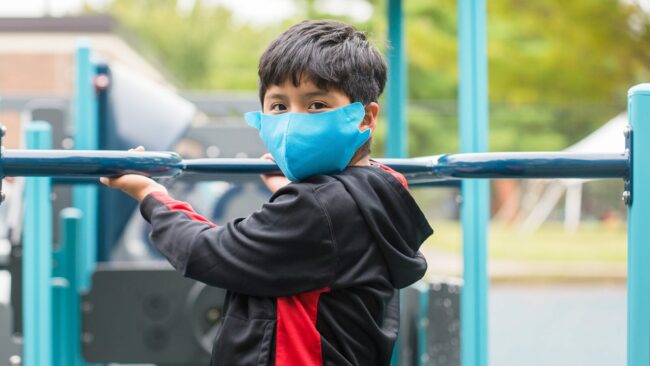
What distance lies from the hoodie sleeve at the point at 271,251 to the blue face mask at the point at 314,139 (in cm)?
6

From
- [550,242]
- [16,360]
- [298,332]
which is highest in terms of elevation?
[298,332]

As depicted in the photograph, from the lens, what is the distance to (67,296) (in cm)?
291

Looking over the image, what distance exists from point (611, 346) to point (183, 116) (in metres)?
5.05

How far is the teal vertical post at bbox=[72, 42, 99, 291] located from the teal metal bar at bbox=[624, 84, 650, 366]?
6.81 ft

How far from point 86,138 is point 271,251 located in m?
1.89

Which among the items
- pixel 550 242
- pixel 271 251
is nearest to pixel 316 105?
pixel 271 251

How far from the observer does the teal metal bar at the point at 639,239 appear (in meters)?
1.42

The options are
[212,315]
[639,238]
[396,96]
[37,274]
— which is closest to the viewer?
[639,238]

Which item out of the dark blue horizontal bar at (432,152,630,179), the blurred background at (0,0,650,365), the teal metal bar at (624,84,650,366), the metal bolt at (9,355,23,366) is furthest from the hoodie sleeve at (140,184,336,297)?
the blurred background at (0,0,650,365)

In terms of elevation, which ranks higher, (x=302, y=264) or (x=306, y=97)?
(x=306, y=97)

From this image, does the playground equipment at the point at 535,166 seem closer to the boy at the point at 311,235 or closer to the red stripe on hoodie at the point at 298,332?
the boy at the point at 311,235

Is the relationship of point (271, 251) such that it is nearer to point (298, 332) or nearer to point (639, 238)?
point (298, 332)

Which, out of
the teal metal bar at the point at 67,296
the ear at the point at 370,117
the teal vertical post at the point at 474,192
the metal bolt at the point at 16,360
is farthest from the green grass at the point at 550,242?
the ear at the point at 370,117

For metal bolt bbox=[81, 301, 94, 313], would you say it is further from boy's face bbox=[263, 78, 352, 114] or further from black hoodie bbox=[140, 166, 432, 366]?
boy's face bbox=[263, 78, 352, 114]
